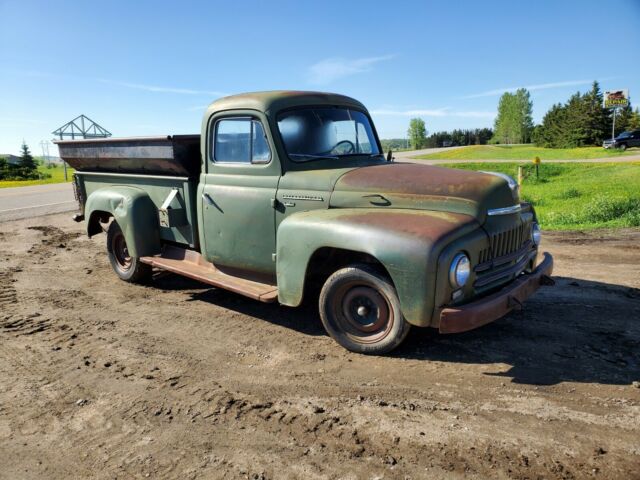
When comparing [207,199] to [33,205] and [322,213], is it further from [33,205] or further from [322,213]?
[33,205]

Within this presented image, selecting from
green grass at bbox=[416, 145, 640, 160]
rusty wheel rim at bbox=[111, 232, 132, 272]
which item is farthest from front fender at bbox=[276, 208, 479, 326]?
green grass at bbox=[416, 145, 640, 160]

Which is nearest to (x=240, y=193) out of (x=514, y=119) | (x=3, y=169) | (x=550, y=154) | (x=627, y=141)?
(x=550, y=154)

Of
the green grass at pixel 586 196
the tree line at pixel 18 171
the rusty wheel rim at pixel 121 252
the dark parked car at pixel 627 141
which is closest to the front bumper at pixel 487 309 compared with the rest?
the rusty wheel rim at pixel 121 252

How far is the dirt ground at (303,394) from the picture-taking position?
99.2 inches

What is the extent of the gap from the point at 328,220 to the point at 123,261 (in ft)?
12.3

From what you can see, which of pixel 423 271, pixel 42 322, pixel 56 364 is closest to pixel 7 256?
pixel 42 322

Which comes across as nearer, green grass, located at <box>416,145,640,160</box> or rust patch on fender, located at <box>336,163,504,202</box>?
rust patch on fender, located at <box>336,163,504,202</box>

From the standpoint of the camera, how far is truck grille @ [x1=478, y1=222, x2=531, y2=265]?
3557 mm

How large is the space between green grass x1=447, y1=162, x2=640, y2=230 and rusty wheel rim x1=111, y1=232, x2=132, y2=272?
790cm

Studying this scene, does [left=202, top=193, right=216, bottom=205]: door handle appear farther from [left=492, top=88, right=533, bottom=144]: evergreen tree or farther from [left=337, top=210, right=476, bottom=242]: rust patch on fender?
[left=492, top=88, right=533, bottom=144]: evergreen tree

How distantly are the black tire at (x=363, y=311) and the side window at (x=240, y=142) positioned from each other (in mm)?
1466

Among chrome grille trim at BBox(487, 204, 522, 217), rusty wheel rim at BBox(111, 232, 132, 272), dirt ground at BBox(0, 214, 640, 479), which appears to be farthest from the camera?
rusty wheel rim at BBox(111, 232, 132, 272)

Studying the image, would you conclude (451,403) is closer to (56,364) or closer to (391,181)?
(391,181)

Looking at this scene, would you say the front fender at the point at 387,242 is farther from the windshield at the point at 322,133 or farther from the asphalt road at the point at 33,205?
the asphalt road at the point at 33,205
